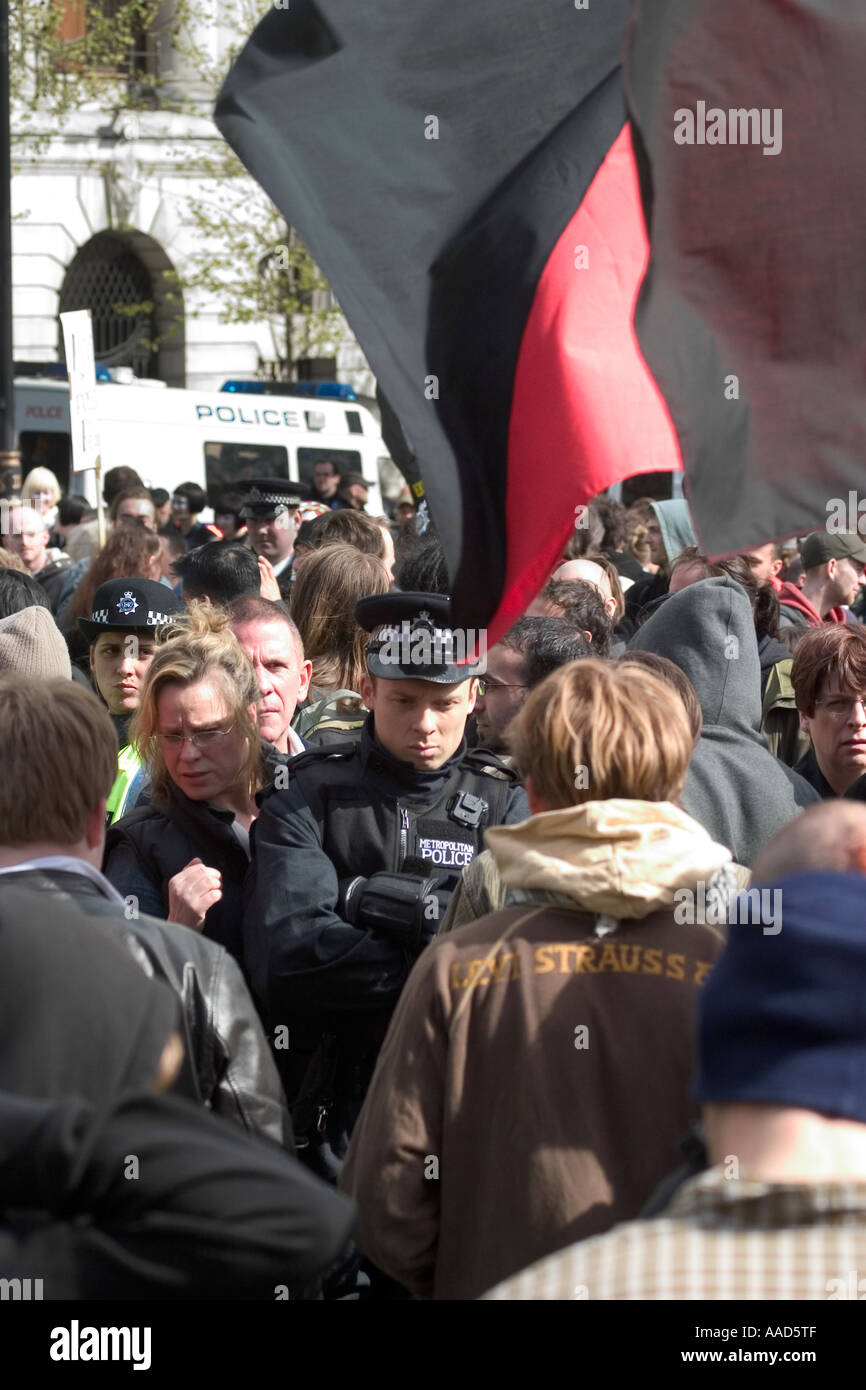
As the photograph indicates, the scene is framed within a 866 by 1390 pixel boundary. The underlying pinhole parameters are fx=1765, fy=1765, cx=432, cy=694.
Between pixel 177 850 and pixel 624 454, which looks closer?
pixel 624 454

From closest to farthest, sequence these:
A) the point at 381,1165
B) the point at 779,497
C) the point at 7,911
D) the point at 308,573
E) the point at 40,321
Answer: the point at 7,911, the point at 381,1165, the point at 779,497, the point at 308,573, the point at 40,321

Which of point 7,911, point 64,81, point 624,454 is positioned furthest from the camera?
point 64,81

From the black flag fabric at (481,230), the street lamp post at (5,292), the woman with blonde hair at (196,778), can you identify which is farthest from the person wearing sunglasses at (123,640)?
the street lamp post at (5,292)

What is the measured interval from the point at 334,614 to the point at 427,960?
9.06 feet

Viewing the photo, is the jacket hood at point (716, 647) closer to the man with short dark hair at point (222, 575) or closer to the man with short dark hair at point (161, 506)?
the man with short dark hair at point (222, 575)

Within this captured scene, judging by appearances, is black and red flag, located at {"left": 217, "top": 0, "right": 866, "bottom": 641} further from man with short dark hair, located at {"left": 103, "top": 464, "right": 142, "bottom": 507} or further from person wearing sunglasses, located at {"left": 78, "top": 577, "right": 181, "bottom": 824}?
man with short dark hair, located at {"left": 103, "top": 464, "right": 142, "bottom": 507}

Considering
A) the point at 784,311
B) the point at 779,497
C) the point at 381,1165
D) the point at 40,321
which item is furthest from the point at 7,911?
the point at 40,321

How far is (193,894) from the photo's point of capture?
12.3 ft

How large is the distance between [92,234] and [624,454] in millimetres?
27329

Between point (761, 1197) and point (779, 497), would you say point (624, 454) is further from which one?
point (761, 1197)

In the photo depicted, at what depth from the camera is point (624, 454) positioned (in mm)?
3449

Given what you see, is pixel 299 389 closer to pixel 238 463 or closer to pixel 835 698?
pixel 238 463

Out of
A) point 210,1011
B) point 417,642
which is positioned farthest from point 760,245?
point 210,1011

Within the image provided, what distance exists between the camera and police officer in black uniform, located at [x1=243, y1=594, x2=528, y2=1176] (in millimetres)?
3590
